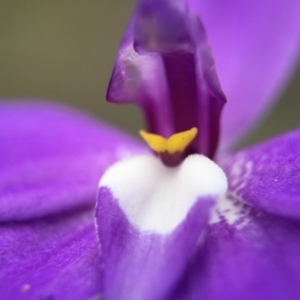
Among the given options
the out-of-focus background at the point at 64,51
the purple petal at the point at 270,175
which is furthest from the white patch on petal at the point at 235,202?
the out-of-focus background at the point at 64,51

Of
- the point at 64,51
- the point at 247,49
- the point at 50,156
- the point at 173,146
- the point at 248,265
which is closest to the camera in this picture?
the point at 248,265

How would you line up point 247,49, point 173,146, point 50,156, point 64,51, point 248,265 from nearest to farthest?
point 248,265 < point 173,146 < point 50,156 < point 247,49 < point 64,51

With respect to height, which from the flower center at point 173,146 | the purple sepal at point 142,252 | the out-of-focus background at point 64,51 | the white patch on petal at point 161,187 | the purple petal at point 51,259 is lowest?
the out-of-focus background at point 64,51

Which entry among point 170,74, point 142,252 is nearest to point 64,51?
point 170,74

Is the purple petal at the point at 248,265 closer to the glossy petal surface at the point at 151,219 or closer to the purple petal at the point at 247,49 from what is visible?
the glossy petal surface at the point at 151,219

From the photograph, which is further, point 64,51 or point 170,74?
point 64,51

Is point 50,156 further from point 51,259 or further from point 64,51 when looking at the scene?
point 64,51
